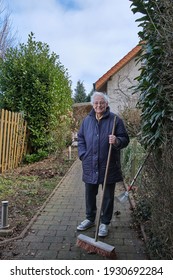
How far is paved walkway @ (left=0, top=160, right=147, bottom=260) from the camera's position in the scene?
129 inches

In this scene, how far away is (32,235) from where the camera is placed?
3.86 m

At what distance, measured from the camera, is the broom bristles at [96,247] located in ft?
10.3

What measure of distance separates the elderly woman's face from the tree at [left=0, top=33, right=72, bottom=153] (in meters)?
6.21

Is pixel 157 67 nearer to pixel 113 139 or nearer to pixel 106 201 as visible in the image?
pixel 113 139

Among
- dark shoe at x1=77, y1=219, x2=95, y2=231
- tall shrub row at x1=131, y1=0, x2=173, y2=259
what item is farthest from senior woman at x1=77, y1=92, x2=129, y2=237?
tall shrub row at x1=131, y1=0, x2=173, y2=259

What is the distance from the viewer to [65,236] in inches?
152

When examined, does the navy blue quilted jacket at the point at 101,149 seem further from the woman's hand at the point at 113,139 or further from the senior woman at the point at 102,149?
the woman's hand at the point at 113,139

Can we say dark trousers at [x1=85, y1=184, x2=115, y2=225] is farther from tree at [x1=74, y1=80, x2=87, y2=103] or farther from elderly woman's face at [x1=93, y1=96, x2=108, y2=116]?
tree at [x1=74, y1=80, x2=87, y2=103]

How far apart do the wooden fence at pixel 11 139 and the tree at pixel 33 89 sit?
52 centimetres

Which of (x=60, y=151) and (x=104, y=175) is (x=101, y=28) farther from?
(x=104, y=175)

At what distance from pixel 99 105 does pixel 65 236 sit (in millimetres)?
1809

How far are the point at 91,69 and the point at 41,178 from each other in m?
17.2

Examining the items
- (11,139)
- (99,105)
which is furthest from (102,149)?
(11,139)

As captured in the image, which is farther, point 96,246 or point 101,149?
point 101,149
